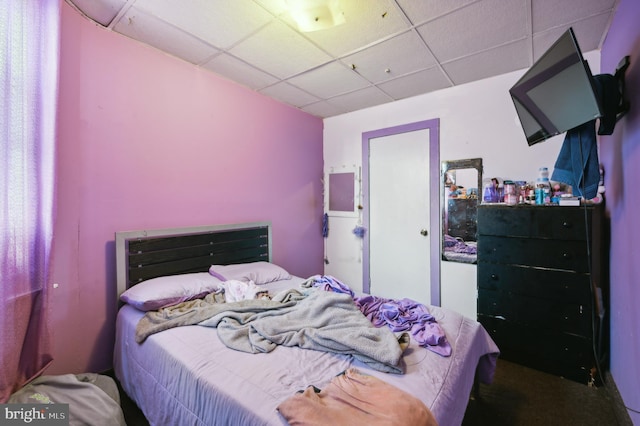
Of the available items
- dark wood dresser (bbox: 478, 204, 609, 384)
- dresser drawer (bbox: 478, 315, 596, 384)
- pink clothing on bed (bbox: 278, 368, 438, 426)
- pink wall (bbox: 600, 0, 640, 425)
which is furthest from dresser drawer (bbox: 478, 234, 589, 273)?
pink clothing on bed (bbox: 278, 368, 438, 426)

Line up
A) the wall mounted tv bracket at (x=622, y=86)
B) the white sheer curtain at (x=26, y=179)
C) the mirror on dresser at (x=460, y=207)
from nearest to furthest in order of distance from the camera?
the white sheer curtain at (x=26, y=179) < the wall mounted tv bracket at (x=622, y=86) < the mirror on dresser at (x=460, y=207)

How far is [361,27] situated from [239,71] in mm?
1237

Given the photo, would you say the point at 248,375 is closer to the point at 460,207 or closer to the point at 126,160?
the point at 126,160

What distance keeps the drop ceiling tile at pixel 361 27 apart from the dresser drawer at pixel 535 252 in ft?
6.09

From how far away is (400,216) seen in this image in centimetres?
339

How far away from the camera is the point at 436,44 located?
221 centimetres

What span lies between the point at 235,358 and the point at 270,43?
219cm

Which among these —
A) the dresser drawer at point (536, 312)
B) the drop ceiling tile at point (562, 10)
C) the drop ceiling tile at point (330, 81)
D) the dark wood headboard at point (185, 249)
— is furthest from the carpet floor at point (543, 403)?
the drop ceiling tile at point (330, 81)

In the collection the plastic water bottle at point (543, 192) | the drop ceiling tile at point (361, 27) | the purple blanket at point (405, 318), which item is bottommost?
the purple blanket at point (405, 318)

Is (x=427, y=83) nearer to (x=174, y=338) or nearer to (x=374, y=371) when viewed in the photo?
(x=374, y=371)

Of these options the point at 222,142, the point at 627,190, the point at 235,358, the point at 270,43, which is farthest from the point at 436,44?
the point at 235,358

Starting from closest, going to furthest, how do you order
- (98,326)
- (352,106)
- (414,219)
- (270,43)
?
1. (98,326)
2. (270,43)
3. (414,219)
4. (352,106)

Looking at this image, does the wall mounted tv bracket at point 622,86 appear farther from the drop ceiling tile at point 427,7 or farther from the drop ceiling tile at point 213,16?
the drop ceiling tile at point 213,16

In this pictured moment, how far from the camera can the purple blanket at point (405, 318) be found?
149cm
